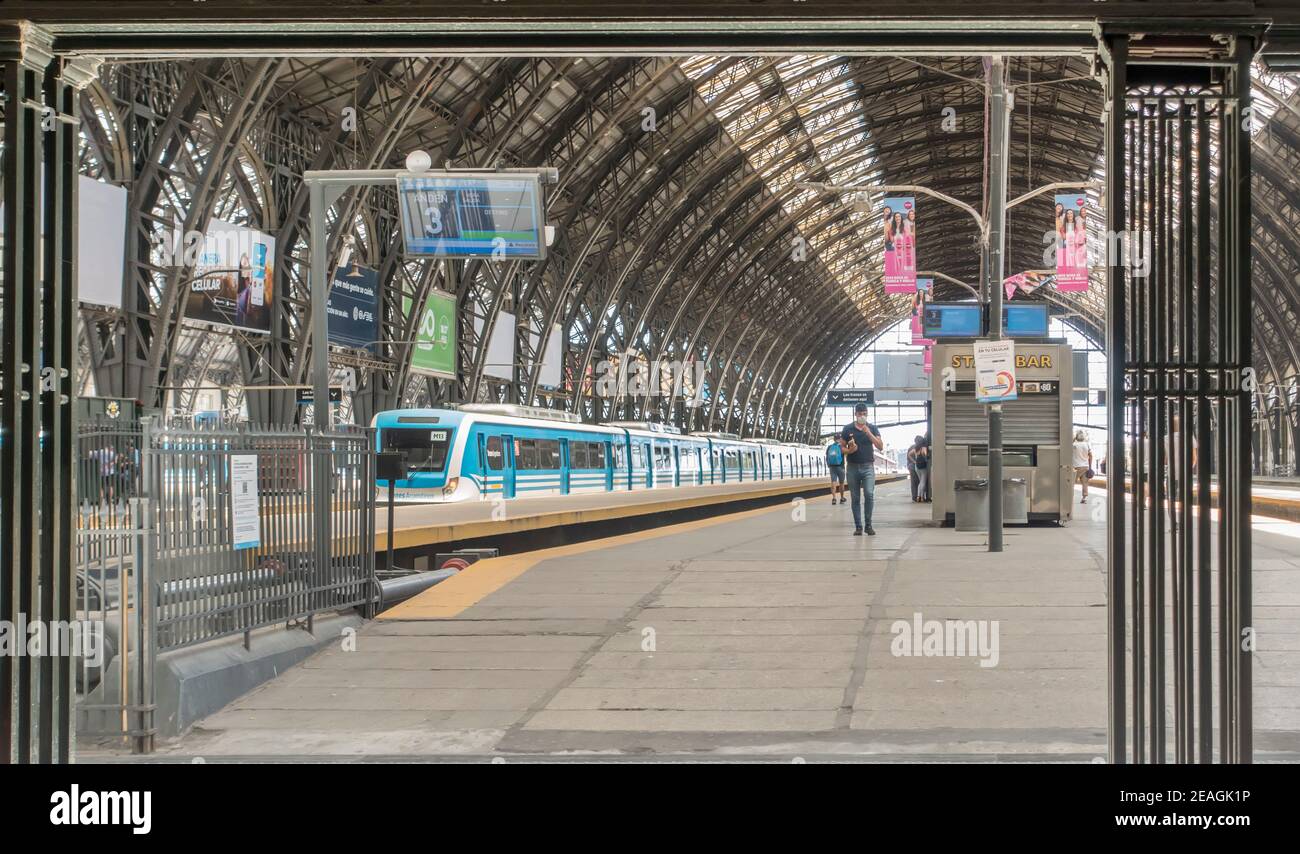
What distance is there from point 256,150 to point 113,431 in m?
26.9

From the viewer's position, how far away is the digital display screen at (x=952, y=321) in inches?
746

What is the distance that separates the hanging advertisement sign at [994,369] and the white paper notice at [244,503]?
9174mm

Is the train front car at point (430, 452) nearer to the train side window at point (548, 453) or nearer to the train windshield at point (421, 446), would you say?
the train windshield at point (421, 446)

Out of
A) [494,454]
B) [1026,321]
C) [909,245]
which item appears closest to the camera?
[1026,321]

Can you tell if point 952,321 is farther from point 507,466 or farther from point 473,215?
point 507,466

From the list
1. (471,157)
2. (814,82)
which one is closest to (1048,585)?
(471,157)

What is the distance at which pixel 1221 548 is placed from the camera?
15.4ft

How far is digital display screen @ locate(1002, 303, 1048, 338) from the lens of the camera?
59.4ft

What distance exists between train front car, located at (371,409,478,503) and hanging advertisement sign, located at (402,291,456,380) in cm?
935

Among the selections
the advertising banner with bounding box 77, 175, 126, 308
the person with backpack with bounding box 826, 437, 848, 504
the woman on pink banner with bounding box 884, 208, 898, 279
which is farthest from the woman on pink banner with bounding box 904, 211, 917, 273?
the advertising banner with bounding box 77, 175, 126, 308

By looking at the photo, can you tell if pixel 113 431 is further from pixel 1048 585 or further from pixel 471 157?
pixel 471 157

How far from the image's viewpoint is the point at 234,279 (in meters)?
30.0

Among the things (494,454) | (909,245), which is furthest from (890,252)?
(494,454)

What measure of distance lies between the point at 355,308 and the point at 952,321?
20529mm
